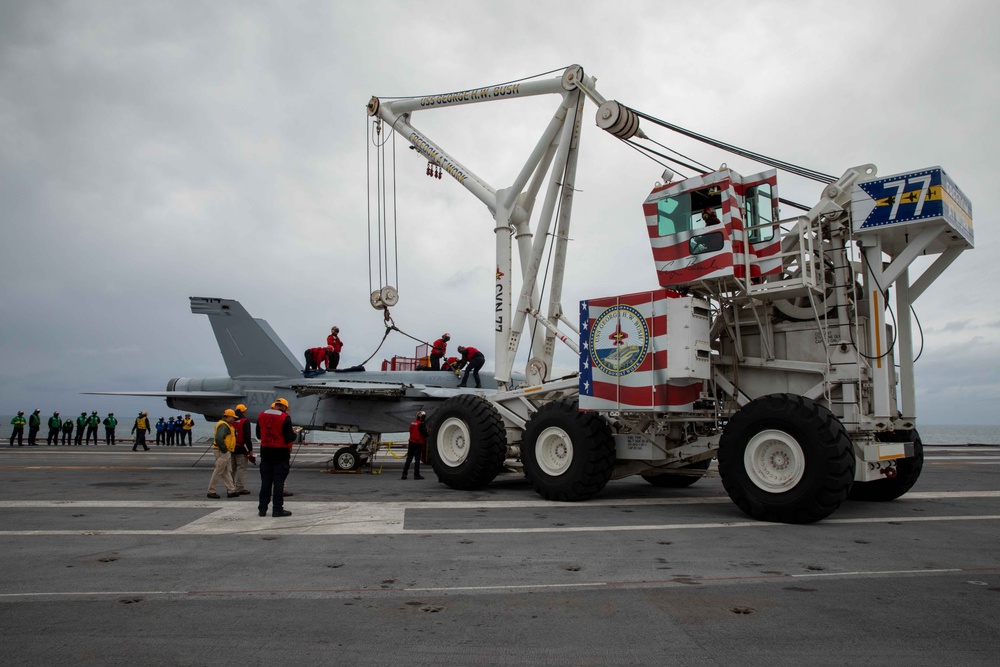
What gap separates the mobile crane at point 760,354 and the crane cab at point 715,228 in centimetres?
2

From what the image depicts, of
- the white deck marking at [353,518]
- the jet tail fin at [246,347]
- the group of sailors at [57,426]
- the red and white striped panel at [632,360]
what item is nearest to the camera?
the white deck marking at [353,518]

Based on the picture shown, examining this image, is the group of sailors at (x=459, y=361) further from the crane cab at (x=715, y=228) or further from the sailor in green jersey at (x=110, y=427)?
the sailor in green jersey at (x=110, y=427)

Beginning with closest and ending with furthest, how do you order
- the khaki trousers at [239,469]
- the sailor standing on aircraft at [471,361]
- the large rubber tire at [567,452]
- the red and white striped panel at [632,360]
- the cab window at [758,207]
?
the red and white striped panel at [632,360]
the cab window at [758,207]
the large rubber tire at [567,452]
the khaki trousers at [239,469]
the sailor standing on aircraft at [471,361]

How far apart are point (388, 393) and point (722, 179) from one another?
9.76 metres

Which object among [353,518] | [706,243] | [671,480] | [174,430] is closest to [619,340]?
[706,243]

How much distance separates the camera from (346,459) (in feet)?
55.4

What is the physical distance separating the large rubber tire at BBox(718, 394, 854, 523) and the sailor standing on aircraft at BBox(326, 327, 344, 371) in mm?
12919

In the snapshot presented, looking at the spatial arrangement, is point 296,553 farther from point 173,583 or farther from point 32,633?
point 32,633

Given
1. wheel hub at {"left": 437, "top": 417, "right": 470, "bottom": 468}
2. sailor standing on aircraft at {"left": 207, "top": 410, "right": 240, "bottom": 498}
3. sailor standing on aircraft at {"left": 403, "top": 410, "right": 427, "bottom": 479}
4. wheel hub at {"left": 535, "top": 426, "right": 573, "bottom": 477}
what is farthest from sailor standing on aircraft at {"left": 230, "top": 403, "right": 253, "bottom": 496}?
wheel hub at {"left": 535, "top": 426, "right": 573, "bottom": 477}

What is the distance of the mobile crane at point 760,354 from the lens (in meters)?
8.42

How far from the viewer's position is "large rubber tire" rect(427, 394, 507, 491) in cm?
1161

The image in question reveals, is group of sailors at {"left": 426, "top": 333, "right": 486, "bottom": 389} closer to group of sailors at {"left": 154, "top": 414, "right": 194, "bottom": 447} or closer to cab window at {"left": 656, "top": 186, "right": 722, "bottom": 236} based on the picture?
cab window at {"left": 656, "top": 186, "right": 722, "bottom": 236}

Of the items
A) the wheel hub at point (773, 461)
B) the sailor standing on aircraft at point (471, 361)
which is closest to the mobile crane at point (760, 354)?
the wheel hub at point (773, 461)

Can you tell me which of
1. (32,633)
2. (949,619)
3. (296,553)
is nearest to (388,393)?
(296,553)
